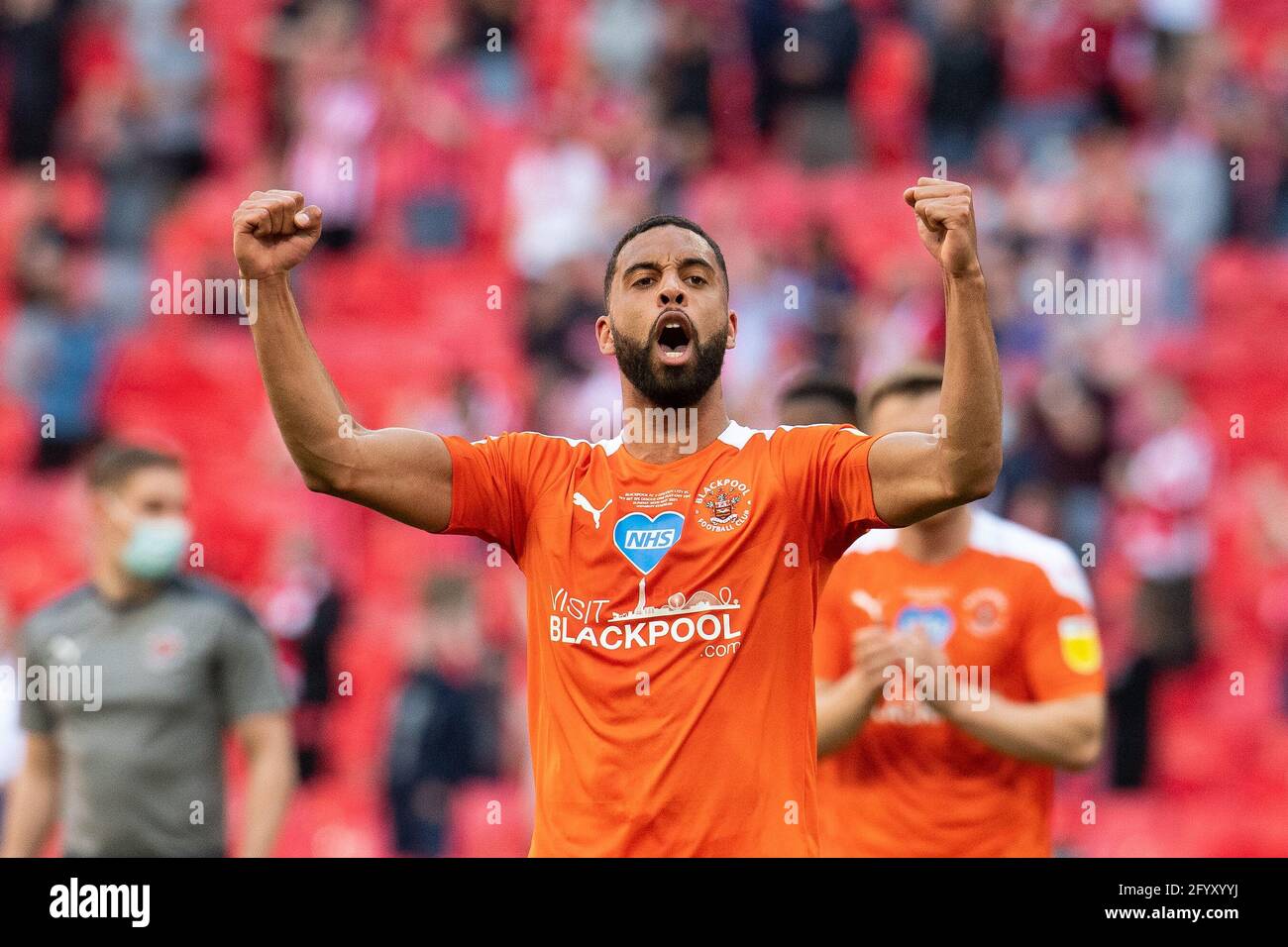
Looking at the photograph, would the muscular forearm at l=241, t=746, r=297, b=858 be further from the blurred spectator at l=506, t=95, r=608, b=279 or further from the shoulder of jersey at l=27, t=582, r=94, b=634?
the blurred spectator at l=506, t=95, r=608, b=279

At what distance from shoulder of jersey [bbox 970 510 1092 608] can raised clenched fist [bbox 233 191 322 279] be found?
265 cm

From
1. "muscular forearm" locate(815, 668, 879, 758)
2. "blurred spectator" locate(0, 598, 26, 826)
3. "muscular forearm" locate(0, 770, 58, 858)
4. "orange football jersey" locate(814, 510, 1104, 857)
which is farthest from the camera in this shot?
"blurred spectator" locate(0, 598, 26, 826)

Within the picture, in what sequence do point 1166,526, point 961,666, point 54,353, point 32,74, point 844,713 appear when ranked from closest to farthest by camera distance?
point 844,713 → point 961,666 → point 1166,526 → point 54,353 → point 32,74

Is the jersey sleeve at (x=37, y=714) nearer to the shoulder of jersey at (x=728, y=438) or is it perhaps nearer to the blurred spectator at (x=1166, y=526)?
the shoulder of jersey at (x=728, y=438)

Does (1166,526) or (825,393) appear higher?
(825,393)

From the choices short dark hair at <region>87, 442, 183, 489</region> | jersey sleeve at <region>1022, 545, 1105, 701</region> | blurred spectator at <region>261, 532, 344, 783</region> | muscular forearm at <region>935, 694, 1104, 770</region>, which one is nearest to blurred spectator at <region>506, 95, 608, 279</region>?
blurred spectator at <region>261, 532, 344, 783</region>

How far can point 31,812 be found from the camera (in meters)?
6.31

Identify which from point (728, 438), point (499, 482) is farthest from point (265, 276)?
point (728, 438)

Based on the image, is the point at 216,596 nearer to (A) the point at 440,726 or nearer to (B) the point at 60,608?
(B) the point at 60,608

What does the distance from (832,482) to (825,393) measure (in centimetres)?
228

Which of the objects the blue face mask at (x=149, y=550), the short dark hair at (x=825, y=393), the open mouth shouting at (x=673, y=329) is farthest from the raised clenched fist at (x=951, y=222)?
the blue face mask at (x=149, y=550)

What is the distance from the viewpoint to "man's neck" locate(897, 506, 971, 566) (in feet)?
19.3

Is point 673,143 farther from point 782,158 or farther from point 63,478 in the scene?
point 63,478

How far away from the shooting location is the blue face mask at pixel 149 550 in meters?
6.50
